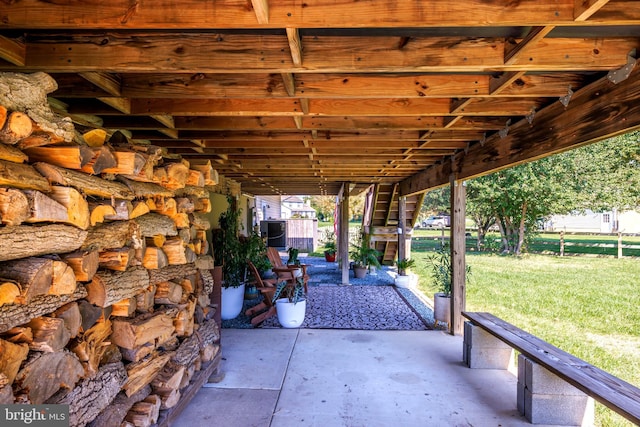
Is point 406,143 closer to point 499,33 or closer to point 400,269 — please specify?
point 499,33

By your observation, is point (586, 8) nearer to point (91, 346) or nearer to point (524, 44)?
point (524, 44)

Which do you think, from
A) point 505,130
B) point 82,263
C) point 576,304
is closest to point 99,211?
point 82,263

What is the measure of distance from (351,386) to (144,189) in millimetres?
2200

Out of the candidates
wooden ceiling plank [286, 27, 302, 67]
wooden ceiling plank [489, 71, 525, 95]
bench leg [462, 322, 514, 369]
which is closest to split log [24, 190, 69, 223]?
wooden ceiling plank [286, 27, 302, 67]

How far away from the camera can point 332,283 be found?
308 inches

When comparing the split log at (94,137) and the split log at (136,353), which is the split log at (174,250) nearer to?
the split log at (136,353)

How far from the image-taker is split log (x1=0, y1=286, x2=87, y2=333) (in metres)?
1.35

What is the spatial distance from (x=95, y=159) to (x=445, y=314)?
166 inches

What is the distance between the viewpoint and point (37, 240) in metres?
1.46

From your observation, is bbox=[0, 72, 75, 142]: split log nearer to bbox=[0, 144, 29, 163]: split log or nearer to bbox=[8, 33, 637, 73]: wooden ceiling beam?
bbox=[0, 144, 29, 163]: split log

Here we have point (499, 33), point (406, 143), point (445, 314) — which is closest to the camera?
point (499, 33)

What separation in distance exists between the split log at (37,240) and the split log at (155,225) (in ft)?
2.03

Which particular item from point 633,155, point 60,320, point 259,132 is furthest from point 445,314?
point 633,155

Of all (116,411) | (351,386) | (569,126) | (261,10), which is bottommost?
(351,386)
